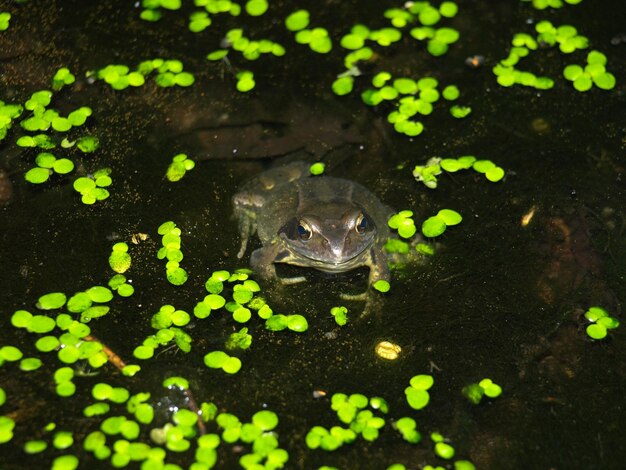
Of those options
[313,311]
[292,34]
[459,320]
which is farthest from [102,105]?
[459,320]

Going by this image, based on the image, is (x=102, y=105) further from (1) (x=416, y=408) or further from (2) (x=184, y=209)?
(1) (x=416, y=408)

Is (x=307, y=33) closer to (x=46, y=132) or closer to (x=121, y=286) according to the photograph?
(x=46, y=132)

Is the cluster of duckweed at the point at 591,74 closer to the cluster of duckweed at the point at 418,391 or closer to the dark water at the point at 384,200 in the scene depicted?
the dark water at the point at 384,200

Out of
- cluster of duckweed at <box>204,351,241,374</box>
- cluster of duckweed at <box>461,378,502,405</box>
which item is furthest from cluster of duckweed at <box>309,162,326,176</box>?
cluster of duckweed at <box>461,378,502,405</box>

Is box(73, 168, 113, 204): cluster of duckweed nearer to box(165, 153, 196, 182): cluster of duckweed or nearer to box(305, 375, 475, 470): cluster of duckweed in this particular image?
box(165, 153, 196, 182): cluster of duckweed

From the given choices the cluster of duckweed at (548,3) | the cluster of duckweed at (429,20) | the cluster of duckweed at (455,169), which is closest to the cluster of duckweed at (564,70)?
the cluster of duckweed at (548,3)

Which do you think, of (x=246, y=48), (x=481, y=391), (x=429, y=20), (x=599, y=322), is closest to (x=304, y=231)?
(x=481, y=391)
